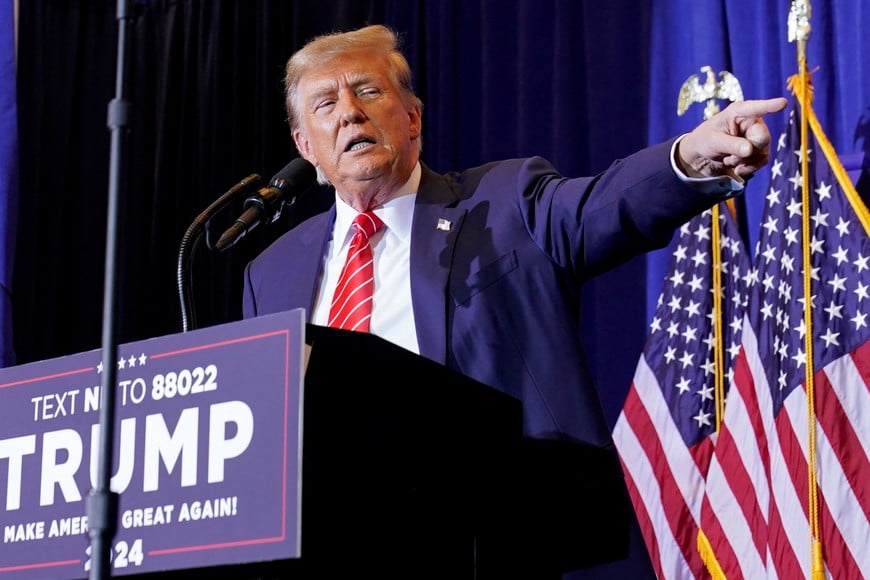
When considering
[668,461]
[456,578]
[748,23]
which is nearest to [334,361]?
[456,578]

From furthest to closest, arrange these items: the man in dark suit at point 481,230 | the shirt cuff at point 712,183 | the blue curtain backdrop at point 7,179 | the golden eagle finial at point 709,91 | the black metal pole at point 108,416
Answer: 1. the blue curtain backdrop at point 7,179
2. the golden eagle finial at point 709,91
3. the man in dark suit at point 481,230
4. the shirt cuff at point 712,183
5. the black metal pole at point 108,416

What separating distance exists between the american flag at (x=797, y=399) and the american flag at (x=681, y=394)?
144 mm

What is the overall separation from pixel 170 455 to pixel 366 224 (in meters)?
1.05

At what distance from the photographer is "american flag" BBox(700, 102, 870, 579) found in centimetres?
337

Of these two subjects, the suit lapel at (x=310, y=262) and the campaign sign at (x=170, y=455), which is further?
the suit lapel at (x=310, y=262)

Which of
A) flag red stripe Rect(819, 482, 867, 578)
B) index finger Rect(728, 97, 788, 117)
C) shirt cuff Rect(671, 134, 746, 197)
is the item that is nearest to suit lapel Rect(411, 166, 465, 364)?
shirt cuff Rect(671, 134, 746, 197)

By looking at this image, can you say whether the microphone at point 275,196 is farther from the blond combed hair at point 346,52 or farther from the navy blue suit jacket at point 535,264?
the blond combed hair at point 346,52

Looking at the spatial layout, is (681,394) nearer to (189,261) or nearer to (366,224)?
(366,224)

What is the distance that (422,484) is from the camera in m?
1.70

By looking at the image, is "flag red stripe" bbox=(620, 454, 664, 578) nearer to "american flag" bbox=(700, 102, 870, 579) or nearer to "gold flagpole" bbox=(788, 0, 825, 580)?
"american flag" bbox=(700, 102, 870, 579)

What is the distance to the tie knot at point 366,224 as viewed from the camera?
8.26ft

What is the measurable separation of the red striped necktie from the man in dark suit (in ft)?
Result: 0.06

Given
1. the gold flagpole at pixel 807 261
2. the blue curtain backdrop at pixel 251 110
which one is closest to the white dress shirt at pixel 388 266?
the gold flagpole at pixel 807 261

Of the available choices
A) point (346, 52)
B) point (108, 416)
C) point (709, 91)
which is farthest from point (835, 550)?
point (108, 416)
